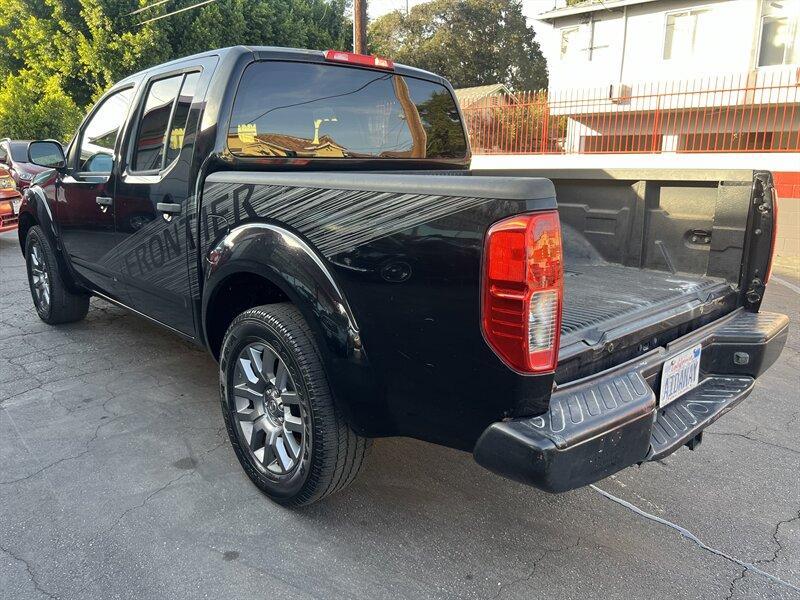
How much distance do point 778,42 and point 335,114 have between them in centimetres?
1979

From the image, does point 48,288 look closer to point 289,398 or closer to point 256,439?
point 256,439

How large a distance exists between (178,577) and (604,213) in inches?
103

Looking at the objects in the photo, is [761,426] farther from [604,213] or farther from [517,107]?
[517,107]

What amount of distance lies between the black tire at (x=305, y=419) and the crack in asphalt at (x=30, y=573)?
0.85 m

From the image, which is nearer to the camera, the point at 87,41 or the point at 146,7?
the point at 146,7

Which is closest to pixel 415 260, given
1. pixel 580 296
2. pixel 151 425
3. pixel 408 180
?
pixel 408 180

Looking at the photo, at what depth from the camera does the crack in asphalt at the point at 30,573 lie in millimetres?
2158

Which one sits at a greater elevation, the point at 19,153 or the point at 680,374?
the point at 19,153

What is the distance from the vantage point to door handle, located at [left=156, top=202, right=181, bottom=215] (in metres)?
3.03

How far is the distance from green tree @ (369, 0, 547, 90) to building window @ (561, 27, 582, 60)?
21943mm

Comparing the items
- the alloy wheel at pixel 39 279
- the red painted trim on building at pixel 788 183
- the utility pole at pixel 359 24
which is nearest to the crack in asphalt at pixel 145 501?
the alloy wheel at pixel 39 279

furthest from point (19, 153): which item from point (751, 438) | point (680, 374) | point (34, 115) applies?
point (34, 115)

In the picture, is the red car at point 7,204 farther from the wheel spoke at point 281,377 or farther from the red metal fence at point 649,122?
the red metal fence at point 649,122

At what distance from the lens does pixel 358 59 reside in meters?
3.45
